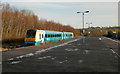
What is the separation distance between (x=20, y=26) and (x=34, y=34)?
3139 cm

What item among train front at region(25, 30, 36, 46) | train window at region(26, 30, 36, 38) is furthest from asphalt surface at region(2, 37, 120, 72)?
train window at region(26, 30, 36, 38)

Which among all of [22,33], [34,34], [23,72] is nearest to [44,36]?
[34,34]

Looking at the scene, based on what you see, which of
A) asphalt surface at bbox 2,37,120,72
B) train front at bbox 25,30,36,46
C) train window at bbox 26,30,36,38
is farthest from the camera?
train window at bbox 26,30,36,38

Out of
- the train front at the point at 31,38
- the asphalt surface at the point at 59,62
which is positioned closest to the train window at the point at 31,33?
the train front at the point at 31,38

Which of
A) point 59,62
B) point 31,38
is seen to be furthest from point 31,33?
point 59,62

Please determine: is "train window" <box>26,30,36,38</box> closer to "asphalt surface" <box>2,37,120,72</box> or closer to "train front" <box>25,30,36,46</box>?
"train front" <box>25,30,36,46</box>

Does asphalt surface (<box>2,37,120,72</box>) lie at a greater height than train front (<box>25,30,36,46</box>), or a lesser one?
lesser

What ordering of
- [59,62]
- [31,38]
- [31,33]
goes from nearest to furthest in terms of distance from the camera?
[59,62]
[31,38]
[31,33]

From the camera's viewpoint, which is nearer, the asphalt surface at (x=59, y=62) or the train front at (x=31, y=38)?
the asphalt surface at (x=59, y=62)

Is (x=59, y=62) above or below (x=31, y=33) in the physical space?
below

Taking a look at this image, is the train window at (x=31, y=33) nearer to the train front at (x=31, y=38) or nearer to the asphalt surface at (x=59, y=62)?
the train front at (x=31, y=38)

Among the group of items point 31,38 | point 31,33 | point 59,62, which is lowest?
point 59,62

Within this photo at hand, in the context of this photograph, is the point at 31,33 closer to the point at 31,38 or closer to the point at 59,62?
the point at 31,38

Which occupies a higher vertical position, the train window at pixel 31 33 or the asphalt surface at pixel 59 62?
the train window at pixel 31 33
